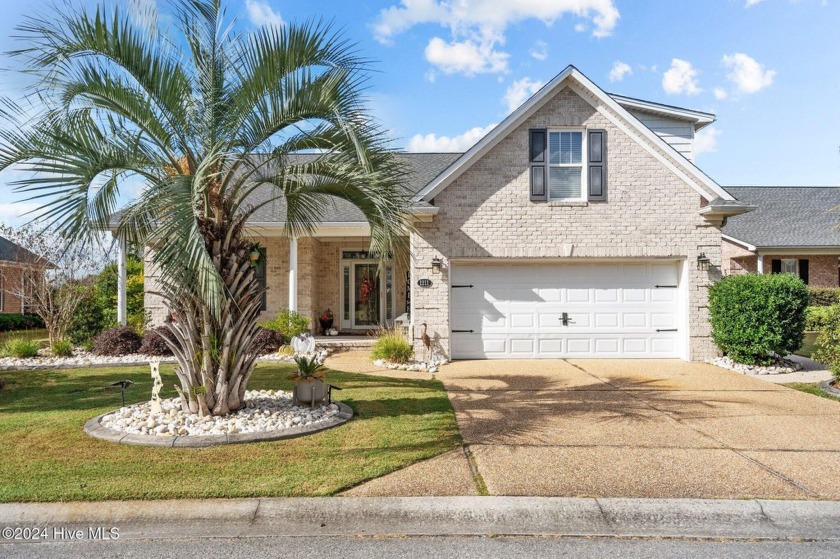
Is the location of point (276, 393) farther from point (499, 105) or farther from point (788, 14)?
point (788, 14)

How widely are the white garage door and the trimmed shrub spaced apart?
9.42 ft

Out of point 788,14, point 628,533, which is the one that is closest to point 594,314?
point 788,14

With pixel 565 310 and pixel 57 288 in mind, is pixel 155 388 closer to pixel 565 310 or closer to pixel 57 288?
pixel 565 310

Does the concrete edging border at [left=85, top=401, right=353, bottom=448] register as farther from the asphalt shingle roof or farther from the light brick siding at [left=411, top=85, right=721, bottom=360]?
the asphalt shingle roof

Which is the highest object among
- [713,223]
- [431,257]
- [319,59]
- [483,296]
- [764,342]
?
[319,59]

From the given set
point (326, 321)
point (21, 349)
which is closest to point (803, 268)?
point (326, 321)

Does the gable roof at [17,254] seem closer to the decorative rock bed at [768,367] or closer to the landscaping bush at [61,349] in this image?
the landscaping bush at [61,349]

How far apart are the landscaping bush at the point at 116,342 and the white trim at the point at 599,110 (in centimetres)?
765

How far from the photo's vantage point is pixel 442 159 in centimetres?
1823

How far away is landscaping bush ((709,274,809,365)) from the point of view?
10.2 meters

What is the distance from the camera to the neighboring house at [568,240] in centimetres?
1142

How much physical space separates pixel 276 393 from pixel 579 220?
7.42 metres

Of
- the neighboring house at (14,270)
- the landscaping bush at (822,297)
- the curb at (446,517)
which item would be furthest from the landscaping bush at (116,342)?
the landscaping bush at (822,297)

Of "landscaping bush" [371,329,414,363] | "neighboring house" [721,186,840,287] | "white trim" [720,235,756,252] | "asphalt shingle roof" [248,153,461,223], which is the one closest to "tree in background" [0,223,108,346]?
"asphalt shingle roof" [248,153,461,223]
